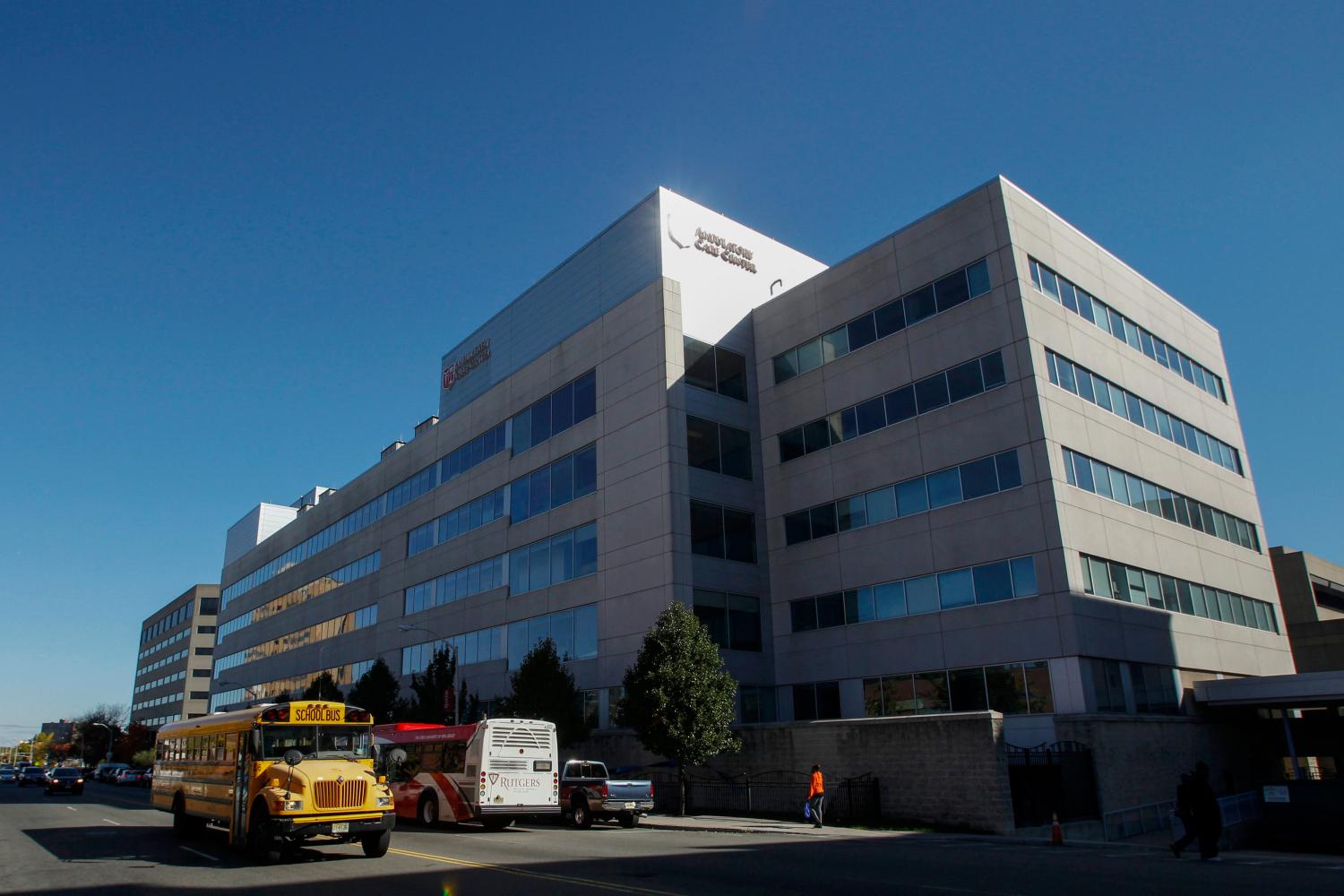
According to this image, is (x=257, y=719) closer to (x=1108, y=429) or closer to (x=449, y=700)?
(x=449, y=700)

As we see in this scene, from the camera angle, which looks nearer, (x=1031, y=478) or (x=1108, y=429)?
(x=1031, y=478)

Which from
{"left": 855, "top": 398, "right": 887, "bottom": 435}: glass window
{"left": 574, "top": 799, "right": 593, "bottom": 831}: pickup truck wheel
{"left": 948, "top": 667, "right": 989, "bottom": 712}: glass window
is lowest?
{"left": 574, "top": 799, "right": 593, "bottom": 831}: pickup truck wheel

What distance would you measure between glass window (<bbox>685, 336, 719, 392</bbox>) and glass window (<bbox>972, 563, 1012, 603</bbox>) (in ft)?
48.5

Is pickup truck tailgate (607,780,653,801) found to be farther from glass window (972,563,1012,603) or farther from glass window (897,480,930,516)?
glass window (897,480,930,516)

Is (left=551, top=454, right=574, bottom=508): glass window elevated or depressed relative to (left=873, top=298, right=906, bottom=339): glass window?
depressed

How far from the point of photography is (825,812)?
92.2ft

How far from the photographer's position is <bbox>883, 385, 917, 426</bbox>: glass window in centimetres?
3516

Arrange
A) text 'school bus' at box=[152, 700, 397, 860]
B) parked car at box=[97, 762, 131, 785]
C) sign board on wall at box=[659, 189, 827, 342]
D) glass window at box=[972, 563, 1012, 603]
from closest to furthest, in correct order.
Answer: text 'school bus' at box=[152, 700, 397, 860]
glass window at box=[972, 563, 1012, 603]
sign board on wall at box=[659, 189, 827, 342]
parked car at box=[97, 762, 131, 785]

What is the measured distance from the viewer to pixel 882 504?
117 ft

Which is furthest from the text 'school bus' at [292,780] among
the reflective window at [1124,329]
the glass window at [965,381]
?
the reflective window at [1124,329]

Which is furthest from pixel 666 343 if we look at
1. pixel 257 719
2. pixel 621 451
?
pixel 257 719

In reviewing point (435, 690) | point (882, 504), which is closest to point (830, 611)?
point (882, 504)

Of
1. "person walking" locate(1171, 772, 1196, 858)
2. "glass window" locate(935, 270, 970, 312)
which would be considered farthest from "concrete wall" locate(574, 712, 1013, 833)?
"glass window" locate(935, 270, 970, 312)

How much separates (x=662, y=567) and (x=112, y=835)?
2035cm
